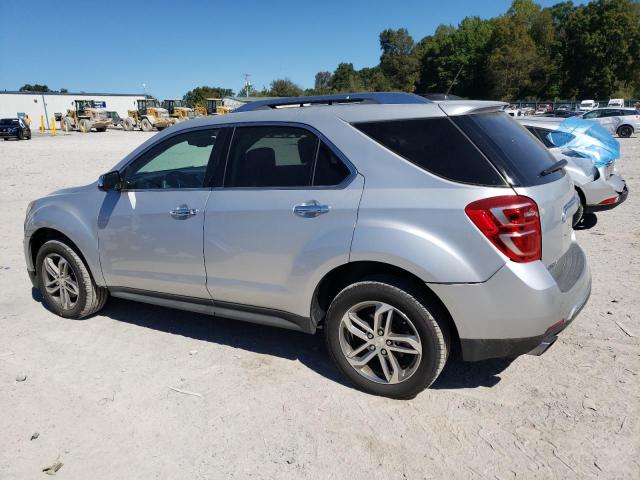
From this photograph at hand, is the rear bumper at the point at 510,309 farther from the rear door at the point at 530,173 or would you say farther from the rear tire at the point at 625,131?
the rear tire at the point at 625,131

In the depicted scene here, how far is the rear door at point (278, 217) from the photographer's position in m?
→ 3.06

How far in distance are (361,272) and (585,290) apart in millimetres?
1426

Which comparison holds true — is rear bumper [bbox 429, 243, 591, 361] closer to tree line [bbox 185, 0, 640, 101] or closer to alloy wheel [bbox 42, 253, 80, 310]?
alloy wheel [bbox 42, 253, 80, 310]

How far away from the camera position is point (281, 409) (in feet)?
10.1

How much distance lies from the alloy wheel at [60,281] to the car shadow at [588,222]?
661 centimetres

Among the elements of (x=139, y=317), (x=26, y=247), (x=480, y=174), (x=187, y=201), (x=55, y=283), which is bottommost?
(x=139, y=317)

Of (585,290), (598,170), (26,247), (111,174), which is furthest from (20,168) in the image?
(585,290)

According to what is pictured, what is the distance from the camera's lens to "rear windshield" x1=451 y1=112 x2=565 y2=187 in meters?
2.75

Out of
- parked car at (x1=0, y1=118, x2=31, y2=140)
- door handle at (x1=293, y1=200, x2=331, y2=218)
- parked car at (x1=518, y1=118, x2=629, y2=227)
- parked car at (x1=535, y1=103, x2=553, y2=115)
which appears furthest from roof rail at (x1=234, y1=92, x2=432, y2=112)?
parked car at (x1=535, y1=103, x2=553, y2=115)

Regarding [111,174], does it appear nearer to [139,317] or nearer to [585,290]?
[139,317]

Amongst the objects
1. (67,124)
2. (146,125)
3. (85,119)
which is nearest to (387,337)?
(146,125)

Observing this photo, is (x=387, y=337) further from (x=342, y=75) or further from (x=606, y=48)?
(x=342, y=75)

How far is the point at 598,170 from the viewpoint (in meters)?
7.35

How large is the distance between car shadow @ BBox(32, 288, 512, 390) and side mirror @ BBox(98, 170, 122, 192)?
121 cm
